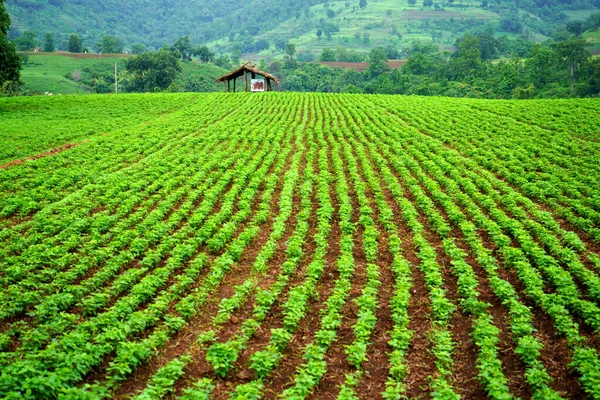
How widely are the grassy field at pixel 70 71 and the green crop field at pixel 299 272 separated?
7638cm

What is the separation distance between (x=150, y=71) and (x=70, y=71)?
32999mm

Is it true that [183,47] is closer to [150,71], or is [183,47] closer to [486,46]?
[150,71]

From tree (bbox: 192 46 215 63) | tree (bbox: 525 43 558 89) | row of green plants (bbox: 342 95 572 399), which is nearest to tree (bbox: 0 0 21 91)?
row of green plants (bbox: 342 95 572 399)

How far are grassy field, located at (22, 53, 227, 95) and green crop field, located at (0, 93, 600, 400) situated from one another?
251ft

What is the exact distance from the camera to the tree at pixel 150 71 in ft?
294

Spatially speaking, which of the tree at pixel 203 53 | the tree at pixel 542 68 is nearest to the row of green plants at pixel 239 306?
the tree at pixel 542 68

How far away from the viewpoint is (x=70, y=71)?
108562mm

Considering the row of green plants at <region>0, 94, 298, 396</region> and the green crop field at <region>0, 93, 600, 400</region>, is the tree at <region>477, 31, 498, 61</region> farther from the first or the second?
the row of green plants at <region>0, 94, 298, 396</region>

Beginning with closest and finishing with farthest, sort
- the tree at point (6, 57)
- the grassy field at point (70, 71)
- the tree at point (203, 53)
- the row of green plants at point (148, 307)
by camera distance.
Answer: the row of green plants at point (148, 307)
the tree at point (6, 57)
the grassy field at point (70, 71)
the tree at point (203, 53)

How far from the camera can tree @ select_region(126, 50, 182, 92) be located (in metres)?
89.5

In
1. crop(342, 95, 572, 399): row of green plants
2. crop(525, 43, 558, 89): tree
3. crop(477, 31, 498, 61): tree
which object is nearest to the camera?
crop(342, 95, 572, 399): row of green plants

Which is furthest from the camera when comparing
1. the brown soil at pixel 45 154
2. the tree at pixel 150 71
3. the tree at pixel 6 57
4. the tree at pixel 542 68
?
the tree at pixel 150 71

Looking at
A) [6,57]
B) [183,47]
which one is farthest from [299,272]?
[183,47]

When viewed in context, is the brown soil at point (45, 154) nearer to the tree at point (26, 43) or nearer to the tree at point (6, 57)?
the tree at point (6, 57)
